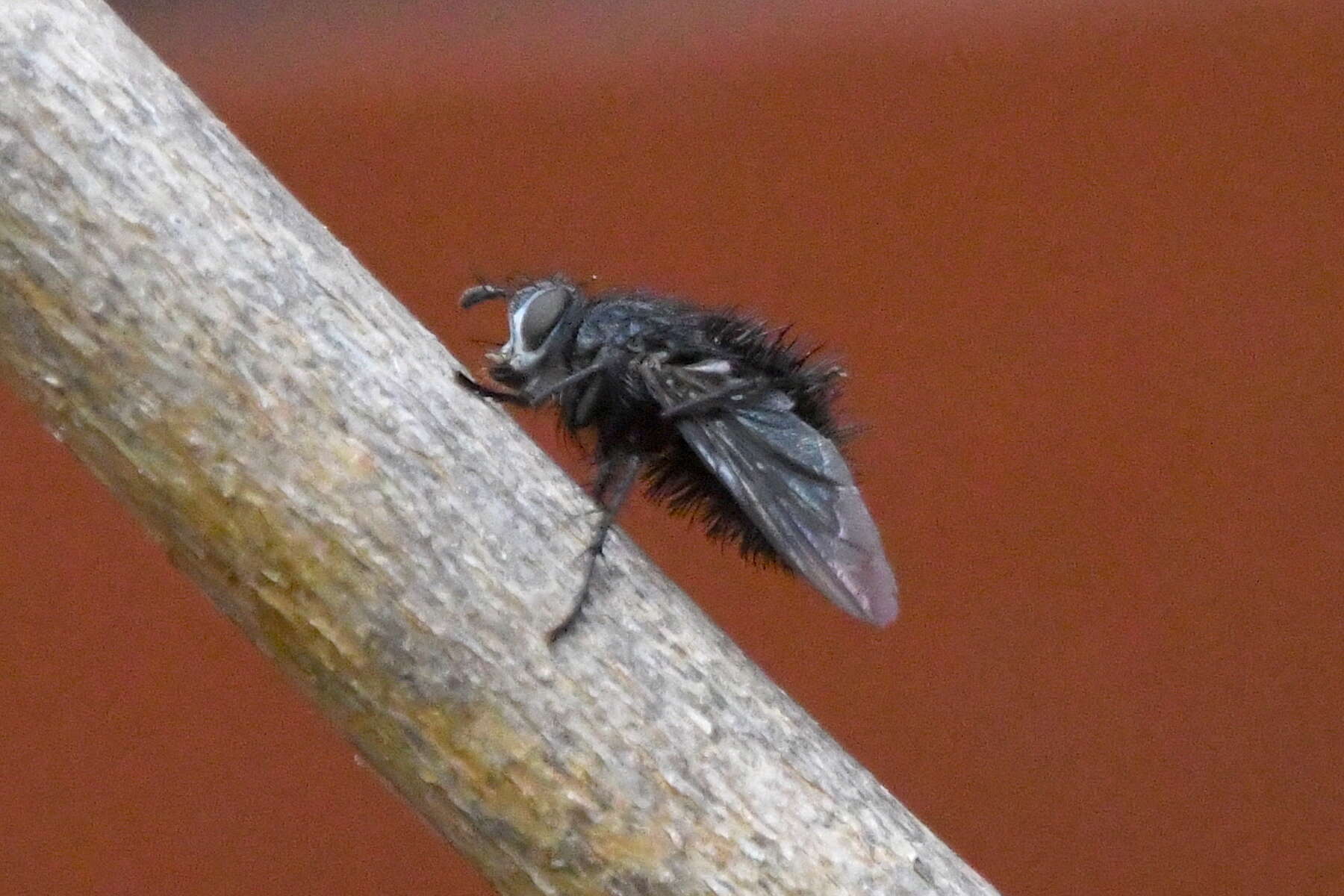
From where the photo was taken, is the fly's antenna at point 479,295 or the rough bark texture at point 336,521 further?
the fly's antenna at point 479,295

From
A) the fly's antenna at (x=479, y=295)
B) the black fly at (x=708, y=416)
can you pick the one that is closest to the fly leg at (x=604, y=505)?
the black fly at (x=708, y=416)

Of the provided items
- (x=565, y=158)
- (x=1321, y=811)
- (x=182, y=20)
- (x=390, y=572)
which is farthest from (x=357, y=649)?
(x=1321, y=811)

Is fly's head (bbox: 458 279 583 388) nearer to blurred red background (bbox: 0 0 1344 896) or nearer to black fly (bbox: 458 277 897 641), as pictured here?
black fly (bbox: 458 277 897 641)

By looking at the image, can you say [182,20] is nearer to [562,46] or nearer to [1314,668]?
[562,46]

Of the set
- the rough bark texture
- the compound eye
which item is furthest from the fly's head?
the rough bark texture

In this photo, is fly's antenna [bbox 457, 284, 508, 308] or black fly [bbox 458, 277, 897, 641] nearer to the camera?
black fly [bbox 458, 277, 897, 641]

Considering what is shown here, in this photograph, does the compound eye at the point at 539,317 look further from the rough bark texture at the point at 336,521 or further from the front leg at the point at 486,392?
the rough bark texture at the point at 336,521
